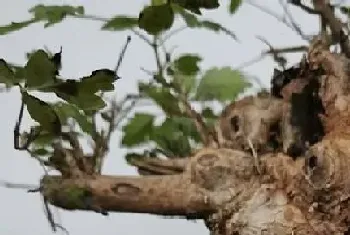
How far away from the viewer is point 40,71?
1.73 feet

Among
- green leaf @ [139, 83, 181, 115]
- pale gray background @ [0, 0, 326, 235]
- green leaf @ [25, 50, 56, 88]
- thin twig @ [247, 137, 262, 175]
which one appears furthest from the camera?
pale gray background @ [0, 0, 326, 235]

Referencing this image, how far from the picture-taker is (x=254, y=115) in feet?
2.24

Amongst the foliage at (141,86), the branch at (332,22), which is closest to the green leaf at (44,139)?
the foliage at (141,86)

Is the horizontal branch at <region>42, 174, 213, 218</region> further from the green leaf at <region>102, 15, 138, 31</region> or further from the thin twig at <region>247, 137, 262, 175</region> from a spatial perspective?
the green leaf at <region>102, 15, 138, 31</region>

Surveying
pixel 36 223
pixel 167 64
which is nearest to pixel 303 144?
pixel 167 64

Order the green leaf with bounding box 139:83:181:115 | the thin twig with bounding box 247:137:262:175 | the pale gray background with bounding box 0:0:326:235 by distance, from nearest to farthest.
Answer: the thin twig with bounding box 247:137:262:175 < the green leaf with bounding box 139:83:181:115 < the pale gray background with bounding box 0:0:326:235

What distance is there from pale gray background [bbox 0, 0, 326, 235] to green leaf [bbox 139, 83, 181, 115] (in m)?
0.38

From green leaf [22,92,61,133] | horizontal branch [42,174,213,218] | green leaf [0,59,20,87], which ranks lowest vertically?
horizontal branch [42,174,213,218]

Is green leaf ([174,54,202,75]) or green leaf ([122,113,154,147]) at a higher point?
green leaf ([174,54,202,75])

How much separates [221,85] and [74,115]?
0.61 ft

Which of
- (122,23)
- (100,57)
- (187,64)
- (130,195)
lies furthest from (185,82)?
(100,57)

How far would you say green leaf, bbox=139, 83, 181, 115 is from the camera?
757 mm

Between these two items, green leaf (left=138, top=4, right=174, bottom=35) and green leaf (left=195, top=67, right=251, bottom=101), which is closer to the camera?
green leaf (left=138, top=4, right=174, bottom=35)

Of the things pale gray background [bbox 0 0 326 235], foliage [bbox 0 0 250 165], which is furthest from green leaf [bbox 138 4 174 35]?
pale gray background [bbox 0 0 326 235]
